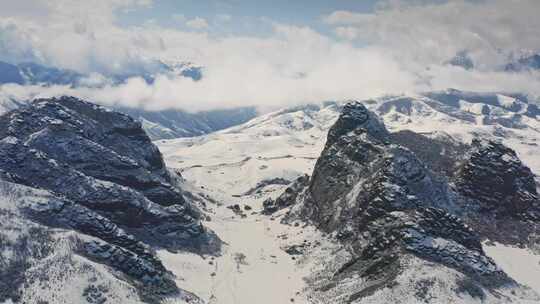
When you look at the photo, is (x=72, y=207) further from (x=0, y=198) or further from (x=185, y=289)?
(x=185, y=289)

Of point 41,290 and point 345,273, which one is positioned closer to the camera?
point 41,290

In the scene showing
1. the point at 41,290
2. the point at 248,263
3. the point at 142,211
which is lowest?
the point at 248,263

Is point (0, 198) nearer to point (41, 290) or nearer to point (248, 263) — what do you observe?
point (41, 290)

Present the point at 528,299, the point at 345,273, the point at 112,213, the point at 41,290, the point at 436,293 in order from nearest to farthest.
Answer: the point at 41,290, the point at 436,293, the point at 528,299, the point at 345,273, the point at 112,213

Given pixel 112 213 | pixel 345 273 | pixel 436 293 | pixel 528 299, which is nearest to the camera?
pixel 436 293

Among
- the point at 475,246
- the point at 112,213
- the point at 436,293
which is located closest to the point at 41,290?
the point at 112,213

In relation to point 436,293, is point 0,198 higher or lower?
higher

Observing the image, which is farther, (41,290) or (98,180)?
(98,180)

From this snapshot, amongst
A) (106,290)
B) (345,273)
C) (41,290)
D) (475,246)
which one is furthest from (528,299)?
(41,290)

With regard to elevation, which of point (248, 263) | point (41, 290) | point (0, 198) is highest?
point (0, 198)
